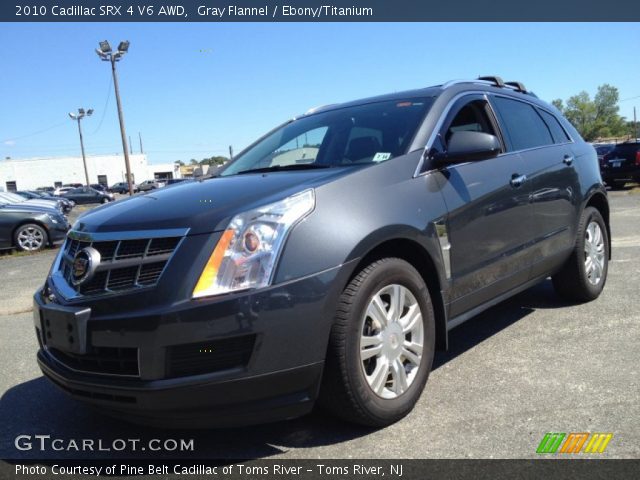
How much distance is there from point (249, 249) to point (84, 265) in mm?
829

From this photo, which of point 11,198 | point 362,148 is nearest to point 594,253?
point 362,148

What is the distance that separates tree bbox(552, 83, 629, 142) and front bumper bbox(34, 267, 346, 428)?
4197 inches

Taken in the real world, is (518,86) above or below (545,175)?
above

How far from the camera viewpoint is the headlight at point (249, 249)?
7.64 ft

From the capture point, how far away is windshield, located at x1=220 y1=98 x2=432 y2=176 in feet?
10.9

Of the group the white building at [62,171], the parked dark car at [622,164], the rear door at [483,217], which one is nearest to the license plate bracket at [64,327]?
the rear door at [483,217]

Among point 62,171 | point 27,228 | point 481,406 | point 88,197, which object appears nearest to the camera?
point 481,406

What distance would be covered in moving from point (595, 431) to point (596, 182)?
3.03 meters

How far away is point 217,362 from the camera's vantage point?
232 cm

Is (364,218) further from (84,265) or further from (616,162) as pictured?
(616,162)

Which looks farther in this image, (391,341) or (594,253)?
(594,253)

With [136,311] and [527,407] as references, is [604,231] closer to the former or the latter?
[527,407]

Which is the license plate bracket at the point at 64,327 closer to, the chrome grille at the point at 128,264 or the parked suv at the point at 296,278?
the parked suv at the point at 296,278

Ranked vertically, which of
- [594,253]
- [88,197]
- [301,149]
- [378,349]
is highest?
[301,149]
